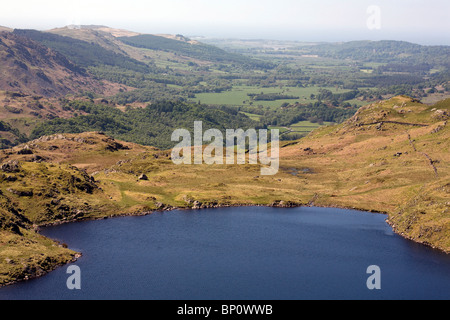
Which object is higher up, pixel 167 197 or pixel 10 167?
pixel 10 167

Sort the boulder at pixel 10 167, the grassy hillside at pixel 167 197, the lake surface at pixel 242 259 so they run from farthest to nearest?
the boulder at pixel 10 167
the grassy hillside at pixel 167 197
the lake surface at pixel 242 259

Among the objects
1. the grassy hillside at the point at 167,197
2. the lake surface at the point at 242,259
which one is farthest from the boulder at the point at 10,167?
the lake surface at the point at 242,259

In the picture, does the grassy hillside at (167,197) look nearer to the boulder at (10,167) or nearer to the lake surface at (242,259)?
the boulder at (10,167)

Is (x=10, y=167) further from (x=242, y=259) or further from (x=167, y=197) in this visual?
(x=242, y=259)

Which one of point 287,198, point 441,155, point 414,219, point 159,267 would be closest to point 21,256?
point 159,267

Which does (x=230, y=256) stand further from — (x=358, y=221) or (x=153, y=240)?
(x=358, y=221)

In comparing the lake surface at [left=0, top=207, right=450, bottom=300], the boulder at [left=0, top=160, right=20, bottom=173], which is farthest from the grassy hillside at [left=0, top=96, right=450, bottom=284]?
the lake surface at [left=0, top=207, right=450, bottom=300]

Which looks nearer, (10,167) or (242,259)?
(242,259)

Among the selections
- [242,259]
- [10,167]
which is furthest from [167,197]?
[242,259]

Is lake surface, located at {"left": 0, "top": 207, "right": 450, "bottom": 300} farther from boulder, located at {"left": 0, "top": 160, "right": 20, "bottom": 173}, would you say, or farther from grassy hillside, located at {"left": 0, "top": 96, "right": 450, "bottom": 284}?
boulder, located at {"left": 0, "top": 160, "right": 20, "bottom": 173}

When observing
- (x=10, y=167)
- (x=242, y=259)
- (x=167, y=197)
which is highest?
(x=10, y=167)
